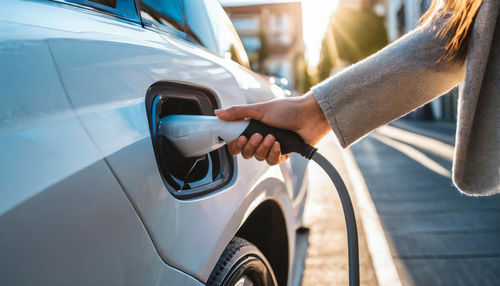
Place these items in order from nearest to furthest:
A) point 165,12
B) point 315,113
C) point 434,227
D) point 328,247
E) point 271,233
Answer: point 315,113
point 165,12
point 271,233
point 328,247
point 434,227

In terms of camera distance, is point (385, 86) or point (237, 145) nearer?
point (237, 145)

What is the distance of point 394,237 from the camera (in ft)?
12.7

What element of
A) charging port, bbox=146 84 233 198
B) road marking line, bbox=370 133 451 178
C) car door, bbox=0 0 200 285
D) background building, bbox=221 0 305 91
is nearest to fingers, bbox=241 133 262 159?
charging port, bbox=146 84 233 198

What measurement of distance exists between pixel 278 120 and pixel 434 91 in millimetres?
504

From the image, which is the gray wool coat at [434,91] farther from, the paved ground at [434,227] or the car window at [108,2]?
the paved ground at [434,227]

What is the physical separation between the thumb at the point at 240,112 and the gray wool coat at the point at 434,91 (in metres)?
0.21

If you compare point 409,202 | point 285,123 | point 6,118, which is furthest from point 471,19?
point 409,202

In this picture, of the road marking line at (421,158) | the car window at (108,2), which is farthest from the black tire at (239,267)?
the road marking line at (421,158)

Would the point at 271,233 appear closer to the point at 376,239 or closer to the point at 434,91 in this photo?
the point at 434,91

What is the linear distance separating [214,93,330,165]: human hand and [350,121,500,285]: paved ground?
1.81 metres

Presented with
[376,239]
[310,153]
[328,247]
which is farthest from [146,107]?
[376,239]

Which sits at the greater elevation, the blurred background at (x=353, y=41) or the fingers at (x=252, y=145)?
the fingers at (x=252, y=145)

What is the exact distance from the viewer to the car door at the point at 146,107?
0.86m

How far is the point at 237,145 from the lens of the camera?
1.31 m
